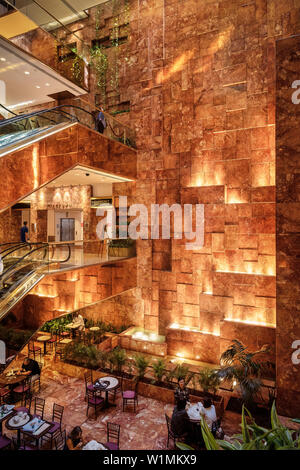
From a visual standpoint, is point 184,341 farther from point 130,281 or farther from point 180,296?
point 130,281

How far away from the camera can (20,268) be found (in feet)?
21.4

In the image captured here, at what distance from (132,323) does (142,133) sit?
747cm

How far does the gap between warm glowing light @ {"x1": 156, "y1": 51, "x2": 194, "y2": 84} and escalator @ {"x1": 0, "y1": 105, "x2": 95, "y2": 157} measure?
3650 millimetres

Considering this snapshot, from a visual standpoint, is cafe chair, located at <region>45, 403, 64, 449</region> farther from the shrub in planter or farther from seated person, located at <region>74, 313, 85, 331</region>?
seated person, located at <region>74, 313, 85, 331</region>

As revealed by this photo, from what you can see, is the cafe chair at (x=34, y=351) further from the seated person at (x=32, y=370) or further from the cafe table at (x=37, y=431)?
the cafe table at (x=37, y=431)

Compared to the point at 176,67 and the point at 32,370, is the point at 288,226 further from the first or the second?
the point at 32,370

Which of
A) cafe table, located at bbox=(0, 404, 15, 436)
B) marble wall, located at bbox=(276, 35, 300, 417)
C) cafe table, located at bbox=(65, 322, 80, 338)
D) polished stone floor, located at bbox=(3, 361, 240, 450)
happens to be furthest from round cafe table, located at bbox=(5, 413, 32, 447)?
marble wall, located at bbox=(276, 35, 300, 417)

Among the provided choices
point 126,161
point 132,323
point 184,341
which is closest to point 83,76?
point 126,161

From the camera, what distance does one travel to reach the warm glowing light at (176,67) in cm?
993

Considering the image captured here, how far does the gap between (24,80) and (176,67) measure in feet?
17.4

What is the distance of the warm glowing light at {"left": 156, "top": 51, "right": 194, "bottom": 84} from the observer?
9.93m

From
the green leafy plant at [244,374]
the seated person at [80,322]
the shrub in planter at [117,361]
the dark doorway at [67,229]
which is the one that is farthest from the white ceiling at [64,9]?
the green leafy plant at [244,374]

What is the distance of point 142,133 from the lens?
10.9 meters

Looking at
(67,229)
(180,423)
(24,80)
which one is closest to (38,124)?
(24,80)
